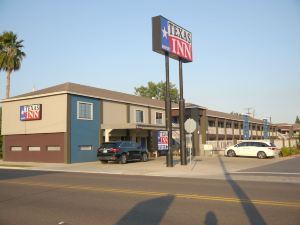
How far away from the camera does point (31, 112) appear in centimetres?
3297

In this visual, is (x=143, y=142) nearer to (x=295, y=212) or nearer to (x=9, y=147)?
(x=9, y=147)

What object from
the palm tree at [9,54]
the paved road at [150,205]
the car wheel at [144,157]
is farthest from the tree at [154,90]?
the paved road at [150,205]

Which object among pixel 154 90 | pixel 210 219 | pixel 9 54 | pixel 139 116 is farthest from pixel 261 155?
pixel 154 90

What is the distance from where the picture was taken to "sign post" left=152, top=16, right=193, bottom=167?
2341 cm

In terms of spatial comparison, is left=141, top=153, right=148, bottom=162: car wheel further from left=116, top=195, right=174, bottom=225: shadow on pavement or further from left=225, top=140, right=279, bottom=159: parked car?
left=116, top=195, right=174, bottom=225: shadow on pavement

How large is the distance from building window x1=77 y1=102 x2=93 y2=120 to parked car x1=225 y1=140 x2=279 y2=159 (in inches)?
534

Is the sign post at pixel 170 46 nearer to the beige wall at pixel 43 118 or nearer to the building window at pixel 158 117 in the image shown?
the beige wall at pixel 43 118

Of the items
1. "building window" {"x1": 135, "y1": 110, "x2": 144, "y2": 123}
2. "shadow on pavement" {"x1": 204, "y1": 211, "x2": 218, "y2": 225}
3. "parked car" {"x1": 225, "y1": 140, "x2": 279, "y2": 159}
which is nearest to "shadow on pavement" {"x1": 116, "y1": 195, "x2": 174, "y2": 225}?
"shadow on pavement" {"x1": 204, "y1": 211, "x2": 218, "y2": 225}

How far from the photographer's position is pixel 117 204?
997 cm

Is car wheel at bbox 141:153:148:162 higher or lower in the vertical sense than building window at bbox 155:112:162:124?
lower

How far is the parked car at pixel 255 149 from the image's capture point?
1315 inches

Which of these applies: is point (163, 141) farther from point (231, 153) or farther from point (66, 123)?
point (231, 153)

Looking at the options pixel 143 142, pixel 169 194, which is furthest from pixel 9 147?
pixel 169 194

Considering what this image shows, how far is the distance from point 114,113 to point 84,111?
13.6 feet
